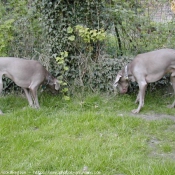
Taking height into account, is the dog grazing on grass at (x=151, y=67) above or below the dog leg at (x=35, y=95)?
above

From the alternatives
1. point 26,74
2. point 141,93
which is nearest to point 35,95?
point 26,74

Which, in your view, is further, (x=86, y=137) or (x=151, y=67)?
(x=151, y=67)

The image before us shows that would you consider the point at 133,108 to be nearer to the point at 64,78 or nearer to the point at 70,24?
the point at 64,78

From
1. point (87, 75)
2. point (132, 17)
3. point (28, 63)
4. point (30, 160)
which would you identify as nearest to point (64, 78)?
point (87, 75)

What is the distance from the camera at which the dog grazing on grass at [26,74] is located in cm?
671

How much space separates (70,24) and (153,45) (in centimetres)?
228

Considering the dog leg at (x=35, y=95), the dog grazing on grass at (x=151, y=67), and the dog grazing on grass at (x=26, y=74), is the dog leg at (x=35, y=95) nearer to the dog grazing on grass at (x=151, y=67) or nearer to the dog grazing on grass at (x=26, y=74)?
the dog grazing on grass at (x=26, y=74)

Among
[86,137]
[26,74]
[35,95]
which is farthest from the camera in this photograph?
[35,95]

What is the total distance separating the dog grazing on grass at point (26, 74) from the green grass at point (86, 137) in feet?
1.32

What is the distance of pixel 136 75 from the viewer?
701cm

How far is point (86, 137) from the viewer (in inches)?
216

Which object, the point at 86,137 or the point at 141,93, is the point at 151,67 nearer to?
the point at 141,93

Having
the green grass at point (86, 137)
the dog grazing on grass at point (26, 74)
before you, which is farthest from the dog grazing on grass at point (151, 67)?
the dog grazing on grass at point (26, 74)

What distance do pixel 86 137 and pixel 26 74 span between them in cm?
221
